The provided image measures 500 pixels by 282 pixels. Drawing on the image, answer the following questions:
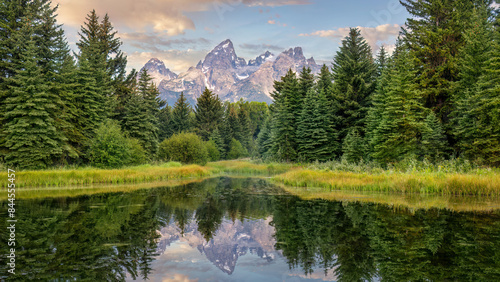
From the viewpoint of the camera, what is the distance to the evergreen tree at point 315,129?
4059cm

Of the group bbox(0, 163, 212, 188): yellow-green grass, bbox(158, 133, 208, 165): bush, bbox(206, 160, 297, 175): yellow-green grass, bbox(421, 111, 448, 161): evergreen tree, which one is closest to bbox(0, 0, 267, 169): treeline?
bbox(158, 133, 208, 165): bush

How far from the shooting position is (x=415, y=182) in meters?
18.3

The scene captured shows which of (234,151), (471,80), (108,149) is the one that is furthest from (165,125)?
(471,80)

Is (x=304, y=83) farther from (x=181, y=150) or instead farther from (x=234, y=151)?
(x=234, y=151)

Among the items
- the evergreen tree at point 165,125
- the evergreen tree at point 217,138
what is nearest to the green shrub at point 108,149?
the evergreen tree at point 217,138

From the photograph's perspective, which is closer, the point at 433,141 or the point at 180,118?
the point at 433,141

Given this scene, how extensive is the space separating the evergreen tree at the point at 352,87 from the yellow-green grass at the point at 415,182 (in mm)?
18992

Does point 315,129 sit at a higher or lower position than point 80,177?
higher

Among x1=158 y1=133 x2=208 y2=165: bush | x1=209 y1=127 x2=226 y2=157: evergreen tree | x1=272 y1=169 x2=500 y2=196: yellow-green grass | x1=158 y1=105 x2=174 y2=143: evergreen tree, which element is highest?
x1=158 y1=105 x2=174 y2=143: evergreen tree

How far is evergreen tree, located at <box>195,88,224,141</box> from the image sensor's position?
75188mm

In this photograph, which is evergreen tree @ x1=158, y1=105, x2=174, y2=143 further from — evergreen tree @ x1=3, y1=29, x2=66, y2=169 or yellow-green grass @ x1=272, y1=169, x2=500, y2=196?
yellow-green grass @ x1=272, y1=169, x2=500, y2=196

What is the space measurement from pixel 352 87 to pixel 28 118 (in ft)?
118

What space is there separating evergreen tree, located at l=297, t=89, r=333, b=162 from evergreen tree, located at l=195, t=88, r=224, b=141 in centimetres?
3607

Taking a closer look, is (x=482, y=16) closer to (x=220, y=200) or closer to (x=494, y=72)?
(x=494, y=72)
